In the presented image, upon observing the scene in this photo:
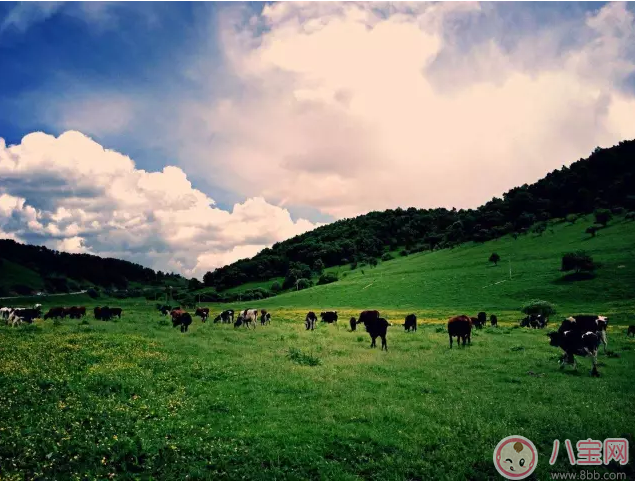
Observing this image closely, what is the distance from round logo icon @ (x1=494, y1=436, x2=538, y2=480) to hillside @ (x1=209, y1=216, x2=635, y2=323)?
47.2 meters

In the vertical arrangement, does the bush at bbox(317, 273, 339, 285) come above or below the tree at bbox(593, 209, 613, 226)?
below

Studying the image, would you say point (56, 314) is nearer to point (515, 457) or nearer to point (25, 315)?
point (25, 315)

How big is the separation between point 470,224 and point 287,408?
146m

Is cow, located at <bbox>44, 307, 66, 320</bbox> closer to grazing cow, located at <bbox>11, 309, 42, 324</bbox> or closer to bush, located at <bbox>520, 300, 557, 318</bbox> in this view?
grazing cow, located at <bbox>11, 309, 42, 324</bbox>

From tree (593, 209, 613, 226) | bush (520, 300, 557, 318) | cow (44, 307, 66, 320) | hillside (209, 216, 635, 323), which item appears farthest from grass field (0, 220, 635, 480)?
tree (593, 209, 613, 226)

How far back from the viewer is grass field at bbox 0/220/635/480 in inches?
372

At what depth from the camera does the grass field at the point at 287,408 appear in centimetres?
944

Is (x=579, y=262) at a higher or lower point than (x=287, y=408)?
higher

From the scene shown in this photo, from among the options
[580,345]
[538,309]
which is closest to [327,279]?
[538,309]

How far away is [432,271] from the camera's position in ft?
354

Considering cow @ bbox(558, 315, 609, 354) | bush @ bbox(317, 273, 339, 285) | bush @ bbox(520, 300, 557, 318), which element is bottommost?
bush @ bbox(520, 300, 557, 318)

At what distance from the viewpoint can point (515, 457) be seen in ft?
32.1

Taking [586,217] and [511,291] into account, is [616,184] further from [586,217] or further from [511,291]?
[511,291]

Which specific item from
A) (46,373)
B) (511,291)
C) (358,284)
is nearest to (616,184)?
(511,291)
